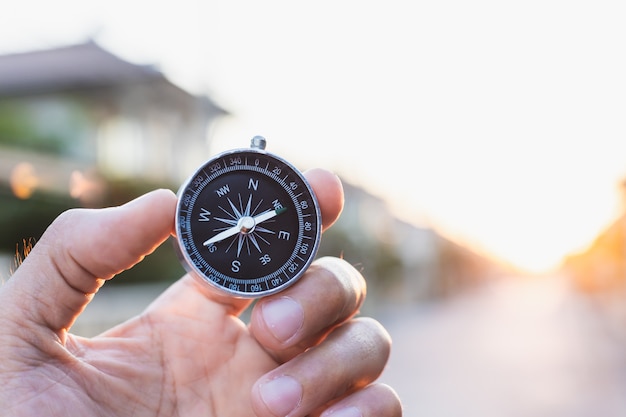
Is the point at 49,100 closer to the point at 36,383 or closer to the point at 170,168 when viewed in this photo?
the point at 170,168

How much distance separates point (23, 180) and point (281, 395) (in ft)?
19.1

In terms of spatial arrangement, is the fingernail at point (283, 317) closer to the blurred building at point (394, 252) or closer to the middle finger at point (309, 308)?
the middle finger at point (309, 308)

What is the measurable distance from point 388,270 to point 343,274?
86.5ft

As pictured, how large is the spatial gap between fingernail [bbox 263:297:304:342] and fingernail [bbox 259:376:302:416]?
12cm

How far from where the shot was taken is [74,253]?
1.83m

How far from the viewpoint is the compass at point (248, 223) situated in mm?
2092

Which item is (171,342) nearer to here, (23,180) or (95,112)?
(23,180)

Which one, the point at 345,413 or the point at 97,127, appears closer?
the point at 345,413

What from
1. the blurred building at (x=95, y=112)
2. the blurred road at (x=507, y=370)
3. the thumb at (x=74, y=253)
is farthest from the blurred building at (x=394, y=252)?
the thumb at (x=74, y=253)

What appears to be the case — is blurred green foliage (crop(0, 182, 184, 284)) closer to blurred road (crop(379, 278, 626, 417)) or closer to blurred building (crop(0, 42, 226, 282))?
blurred building (crop(0, 42, 226, 282))

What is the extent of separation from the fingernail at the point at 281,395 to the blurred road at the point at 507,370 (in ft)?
4.21

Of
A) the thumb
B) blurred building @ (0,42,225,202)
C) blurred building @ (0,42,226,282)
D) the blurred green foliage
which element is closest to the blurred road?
the thumb

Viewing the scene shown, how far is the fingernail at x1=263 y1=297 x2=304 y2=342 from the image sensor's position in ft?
6.55

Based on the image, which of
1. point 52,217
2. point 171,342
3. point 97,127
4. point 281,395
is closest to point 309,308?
point 281,395
